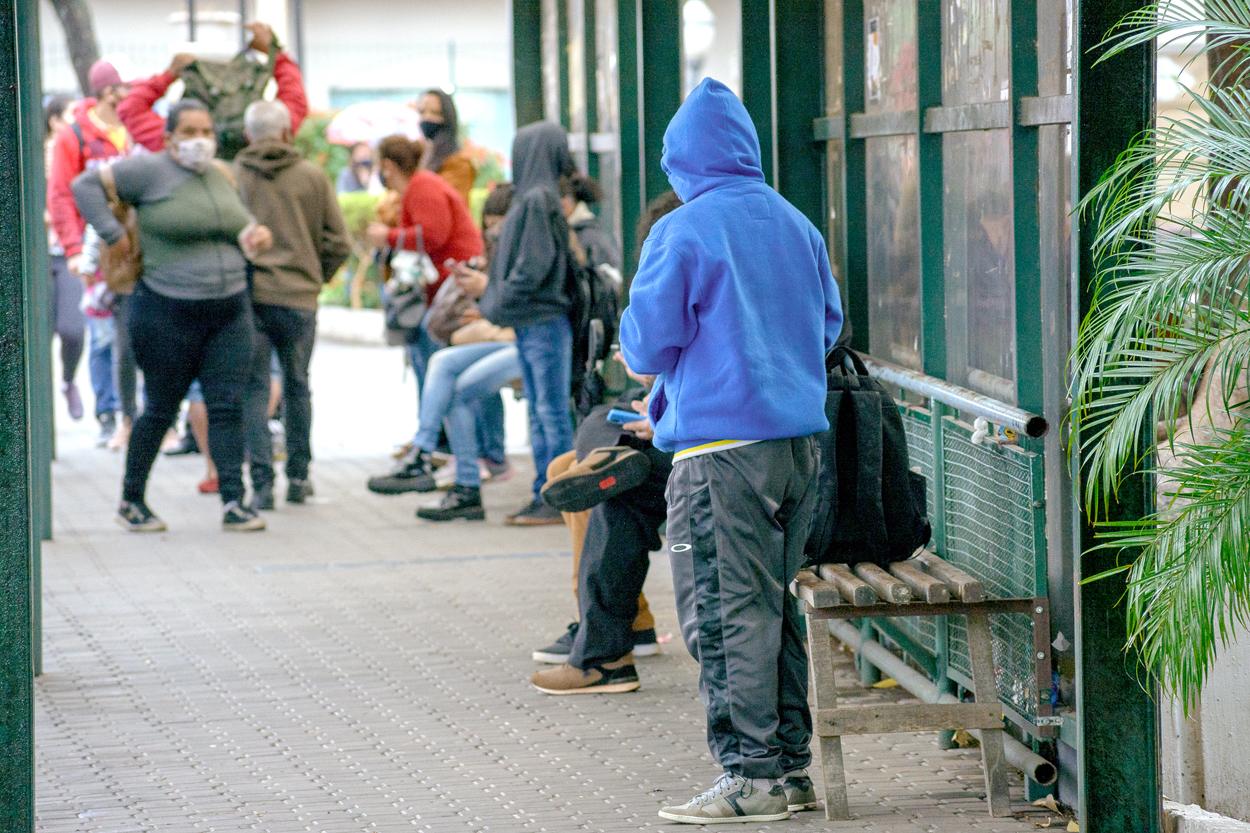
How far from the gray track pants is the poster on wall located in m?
1.99

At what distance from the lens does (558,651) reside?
6625 mm

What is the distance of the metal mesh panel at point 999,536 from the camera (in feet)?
16.0

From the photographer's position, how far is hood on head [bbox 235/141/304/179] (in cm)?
977

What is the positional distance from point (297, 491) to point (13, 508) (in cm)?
630

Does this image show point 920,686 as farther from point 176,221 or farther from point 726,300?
point 176,221

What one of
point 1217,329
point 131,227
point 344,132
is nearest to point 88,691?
point 131,227

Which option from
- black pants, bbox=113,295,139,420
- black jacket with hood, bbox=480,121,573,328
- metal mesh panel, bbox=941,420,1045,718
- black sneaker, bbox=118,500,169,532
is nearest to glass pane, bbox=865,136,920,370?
metal mesh panel, bbox=941,420,1045,718

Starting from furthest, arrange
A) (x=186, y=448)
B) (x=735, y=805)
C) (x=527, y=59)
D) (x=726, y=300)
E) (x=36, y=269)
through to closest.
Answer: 1. (x=527, y=59)
2. (x=186, y=448)
3. (x=36, y=269)
4. (x=735, y=805)
5. (x=726, y=300)

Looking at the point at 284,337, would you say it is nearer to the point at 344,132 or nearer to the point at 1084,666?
the point at 1084,666

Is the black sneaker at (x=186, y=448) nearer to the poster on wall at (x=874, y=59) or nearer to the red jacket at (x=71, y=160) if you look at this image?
the red jacket at (x=71, y=160)

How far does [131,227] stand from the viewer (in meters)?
9.09

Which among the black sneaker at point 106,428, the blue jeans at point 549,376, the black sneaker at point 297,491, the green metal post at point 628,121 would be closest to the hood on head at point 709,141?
the blue jeans at point 549,376

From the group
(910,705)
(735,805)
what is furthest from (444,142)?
(735,805)

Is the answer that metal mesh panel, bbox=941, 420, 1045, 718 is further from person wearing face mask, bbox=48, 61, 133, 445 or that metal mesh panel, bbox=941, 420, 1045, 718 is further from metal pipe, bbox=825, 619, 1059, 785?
person wearing face mask, bbox=48, 61, 133, 445
